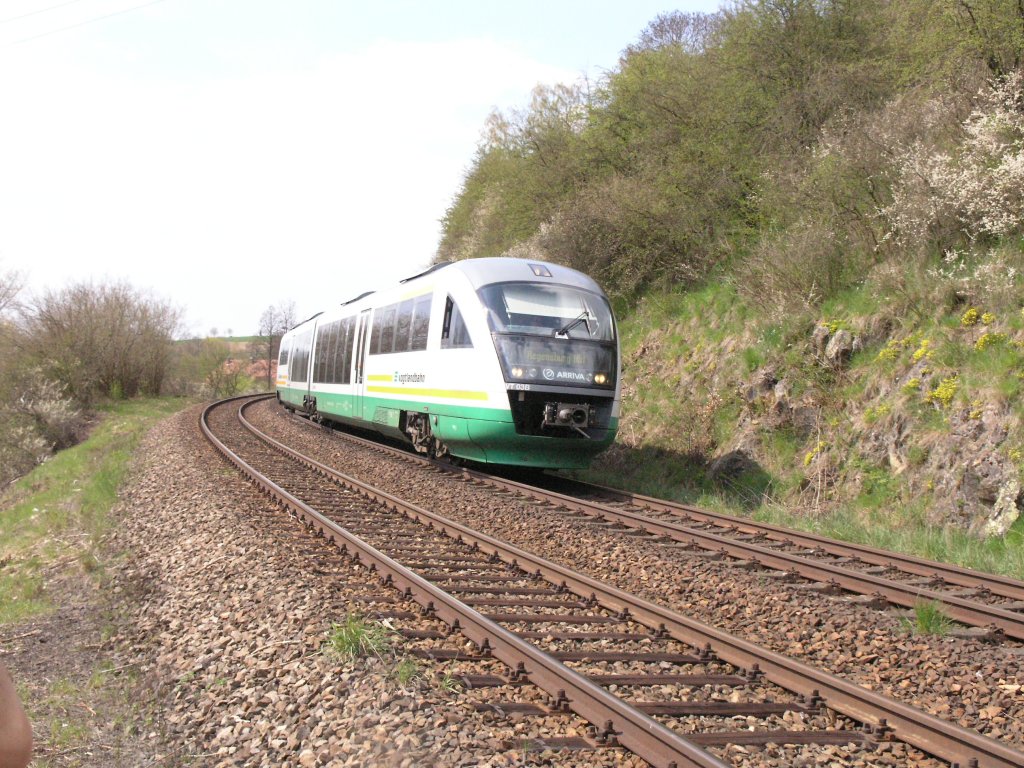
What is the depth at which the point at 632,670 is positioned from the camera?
500cm

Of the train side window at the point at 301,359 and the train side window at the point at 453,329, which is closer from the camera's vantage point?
the train side window at the point at 453,329

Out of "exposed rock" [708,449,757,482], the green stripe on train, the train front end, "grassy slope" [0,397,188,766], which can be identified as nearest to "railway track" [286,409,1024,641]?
the green stripe on train

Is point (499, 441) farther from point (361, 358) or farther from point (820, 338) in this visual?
point (361, 358)

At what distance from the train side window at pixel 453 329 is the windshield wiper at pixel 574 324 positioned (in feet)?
4.24

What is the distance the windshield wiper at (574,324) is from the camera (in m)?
11.9

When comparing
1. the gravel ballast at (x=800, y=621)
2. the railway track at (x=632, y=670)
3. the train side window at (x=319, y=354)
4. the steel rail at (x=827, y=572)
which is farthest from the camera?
the train side window at (x=319, y=354)

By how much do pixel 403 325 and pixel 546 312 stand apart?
146 inches

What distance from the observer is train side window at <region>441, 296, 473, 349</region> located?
40.4 ft

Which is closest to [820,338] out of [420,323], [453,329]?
[453,329]

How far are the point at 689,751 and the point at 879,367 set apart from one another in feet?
30.3

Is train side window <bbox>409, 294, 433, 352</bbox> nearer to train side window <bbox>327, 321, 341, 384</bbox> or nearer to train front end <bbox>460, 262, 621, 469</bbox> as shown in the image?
train front end <bbox>460, 262, 621, 469</bbox>

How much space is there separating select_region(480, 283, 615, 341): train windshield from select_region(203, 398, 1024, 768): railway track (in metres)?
4.31

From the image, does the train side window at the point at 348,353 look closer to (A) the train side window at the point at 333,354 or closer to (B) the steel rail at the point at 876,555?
(A) the train side window at the point at 333,354

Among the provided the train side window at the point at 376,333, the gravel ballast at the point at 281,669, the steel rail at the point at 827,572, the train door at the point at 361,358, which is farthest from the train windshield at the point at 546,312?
the train door at the point at 361,358
